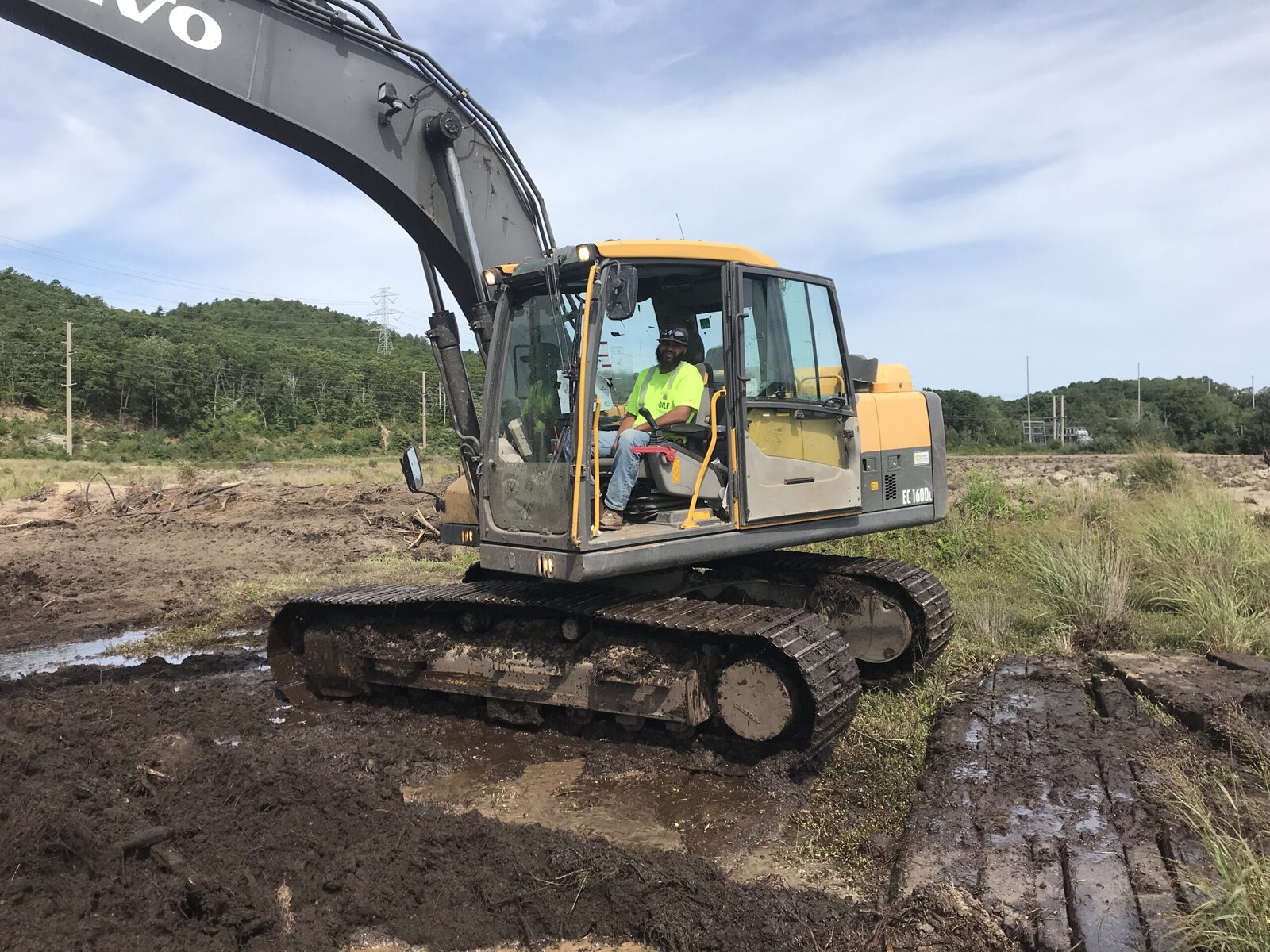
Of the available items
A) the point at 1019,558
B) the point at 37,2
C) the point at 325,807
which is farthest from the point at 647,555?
the point at 1019,558

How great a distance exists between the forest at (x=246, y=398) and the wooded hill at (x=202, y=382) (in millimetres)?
101

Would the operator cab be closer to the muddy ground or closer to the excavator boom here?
the excavator boom

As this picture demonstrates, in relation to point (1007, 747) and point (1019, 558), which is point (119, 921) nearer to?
point (1007, 747)

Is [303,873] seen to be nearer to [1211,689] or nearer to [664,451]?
[664,451]

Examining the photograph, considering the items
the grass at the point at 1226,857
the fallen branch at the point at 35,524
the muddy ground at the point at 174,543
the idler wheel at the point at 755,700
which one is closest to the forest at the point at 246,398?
the muddy ground at the point at 174,543

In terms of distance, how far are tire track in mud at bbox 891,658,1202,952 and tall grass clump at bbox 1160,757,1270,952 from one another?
0.38ft

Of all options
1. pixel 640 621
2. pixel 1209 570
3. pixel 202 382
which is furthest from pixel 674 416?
pixel 202 382

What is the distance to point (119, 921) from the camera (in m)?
3.22

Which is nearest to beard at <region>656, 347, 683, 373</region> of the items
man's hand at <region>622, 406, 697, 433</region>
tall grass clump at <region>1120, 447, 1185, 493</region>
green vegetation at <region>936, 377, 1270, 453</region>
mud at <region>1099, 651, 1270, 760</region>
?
man's hand at <region>622, 406, 697, 433</region>

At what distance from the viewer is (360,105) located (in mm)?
5645

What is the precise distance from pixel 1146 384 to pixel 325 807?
87.6 meters

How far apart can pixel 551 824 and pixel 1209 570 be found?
23.3 feet

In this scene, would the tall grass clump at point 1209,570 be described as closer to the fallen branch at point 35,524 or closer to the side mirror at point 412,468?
the side mirror at point 412,468

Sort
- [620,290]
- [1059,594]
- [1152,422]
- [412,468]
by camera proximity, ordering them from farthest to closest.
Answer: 1. [1152,422]
2. [1059,594]
3. [412,468]
4. [620,290]
